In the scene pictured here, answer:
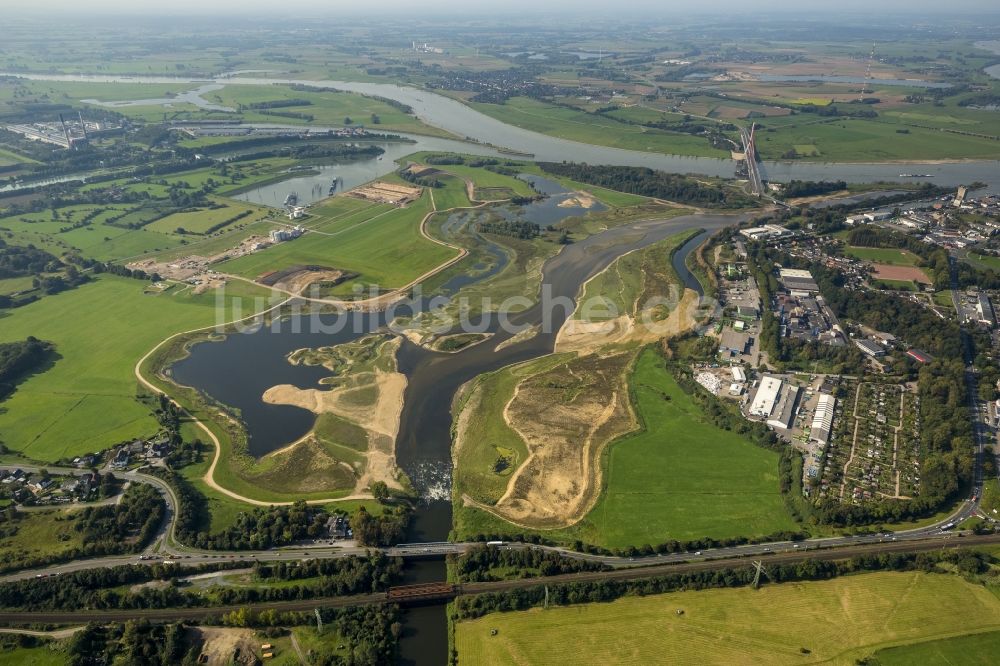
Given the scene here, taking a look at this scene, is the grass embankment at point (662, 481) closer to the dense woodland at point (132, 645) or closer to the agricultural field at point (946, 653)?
the agricultural field at point (946, 653)

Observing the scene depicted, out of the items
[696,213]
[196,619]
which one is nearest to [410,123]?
[696,213]

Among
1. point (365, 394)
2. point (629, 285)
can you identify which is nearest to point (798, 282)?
point (629, 285)

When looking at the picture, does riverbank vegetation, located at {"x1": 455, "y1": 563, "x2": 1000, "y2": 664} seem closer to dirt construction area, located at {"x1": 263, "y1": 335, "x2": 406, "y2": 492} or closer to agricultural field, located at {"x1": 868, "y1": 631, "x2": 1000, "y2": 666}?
agricultural field, located at {"x1": 868, "y1": 631, "x2": 1000, "y2": 666}

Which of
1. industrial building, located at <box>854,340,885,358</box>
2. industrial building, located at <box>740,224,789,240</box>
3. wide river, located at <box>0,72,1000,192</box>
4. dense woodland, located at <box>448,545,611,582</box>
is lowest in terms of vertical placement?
dense woodland, located at <box>448,545,611,582</box>

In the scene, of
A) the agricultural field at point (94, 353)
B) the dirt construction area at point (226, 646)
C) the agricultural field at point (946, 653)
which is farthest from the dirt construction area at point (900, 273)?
the dirt construction area at point (226, 646)

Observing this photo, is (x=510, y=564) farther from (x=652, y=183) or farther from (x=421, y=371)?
(x=652, y=183)

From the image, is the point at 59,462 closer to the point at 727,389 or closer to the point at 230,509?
the point at 230,509

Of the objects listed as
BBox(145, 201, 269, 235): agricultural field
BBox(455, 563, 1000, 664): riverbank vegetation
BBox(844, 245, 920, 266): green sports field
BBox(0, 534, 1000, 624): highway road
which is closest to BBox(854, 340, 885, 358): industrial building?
BBox(0, 534, 1000, 624): highway road
